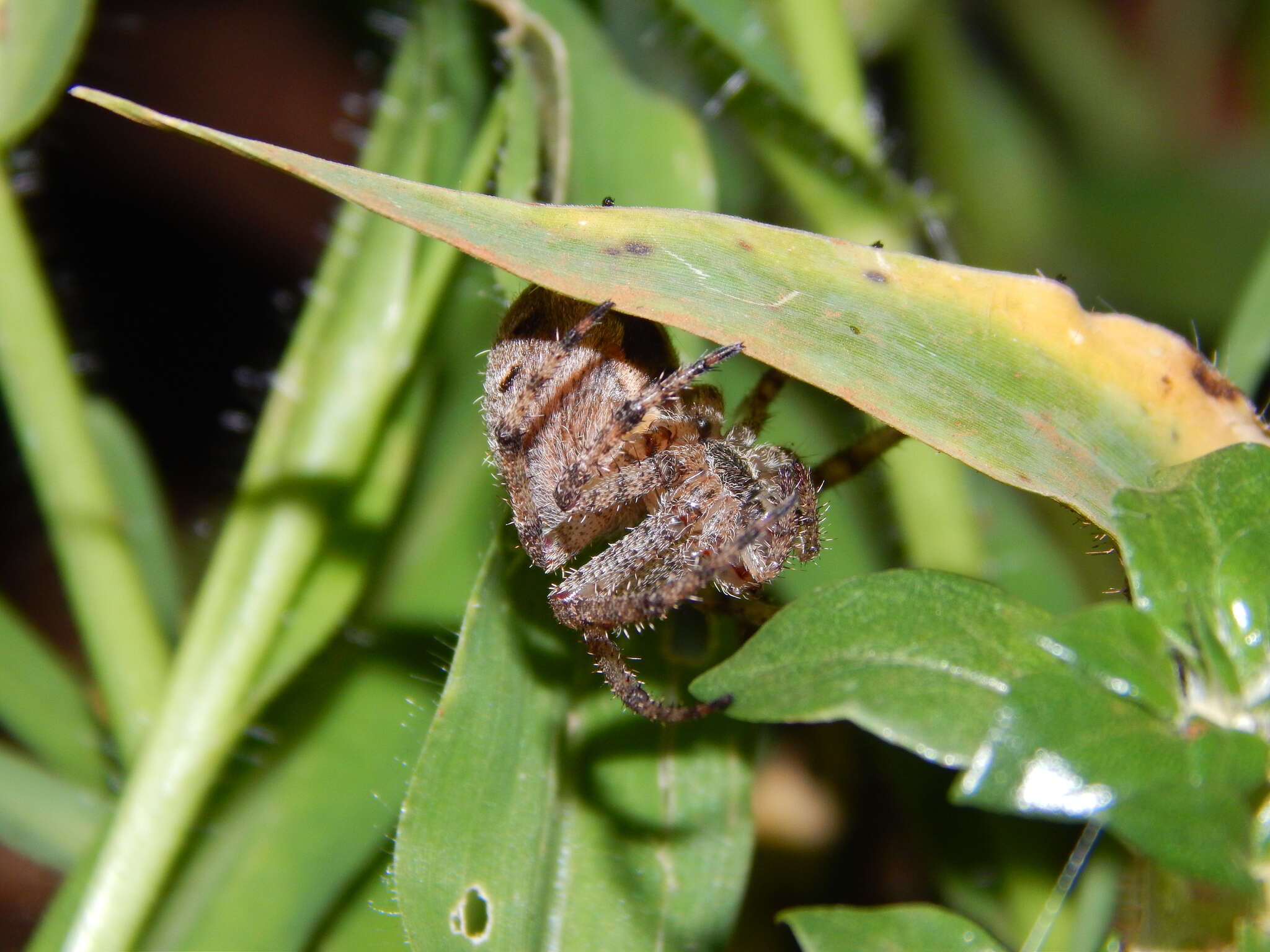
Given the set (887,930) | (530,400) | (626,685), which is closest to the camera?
(887,930)

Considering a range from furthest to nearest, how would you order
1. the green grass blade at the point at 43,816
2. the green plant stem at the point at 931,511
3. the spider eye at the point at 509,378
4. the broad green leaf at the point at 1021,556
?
1. the broad green leaf at the point at 1021,556
2. the green plant stem at the point at 931,511
3. the green grass blade at the point at 43,816
4. the spider eye at the point at 509,378

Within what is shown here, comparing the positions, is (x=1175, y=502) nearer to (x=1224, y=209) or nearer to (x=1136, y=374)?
(x=1136, y=374)

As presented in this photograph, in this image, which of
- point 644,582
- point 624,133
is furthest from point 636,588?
point 624,133

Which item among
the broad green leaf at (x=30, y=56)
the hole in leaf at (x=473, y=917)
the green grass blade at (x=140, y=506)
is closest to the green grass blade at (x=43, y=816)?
the green grass blade at (x=140, y=506)

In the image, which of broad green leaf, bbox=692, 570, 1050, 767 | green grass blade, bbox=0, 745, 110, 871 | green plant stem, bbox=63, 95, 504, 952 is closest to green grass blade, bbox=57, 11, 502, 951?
green plant stem, bbox=63, 95, 504, 952

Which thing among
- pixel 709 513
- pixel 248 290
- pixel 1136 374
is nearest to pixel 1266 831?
pixel 1136 374

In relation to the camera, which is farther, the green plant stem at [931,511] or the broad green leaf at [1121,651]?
the green plant stem at [931,511]

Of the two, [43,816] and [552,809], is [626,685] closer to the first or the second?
[552,809]

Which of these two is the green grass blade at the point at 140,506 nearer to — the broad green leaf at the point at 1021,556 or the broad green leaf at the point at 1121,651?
the broad green leaf at the point at 1021,556
